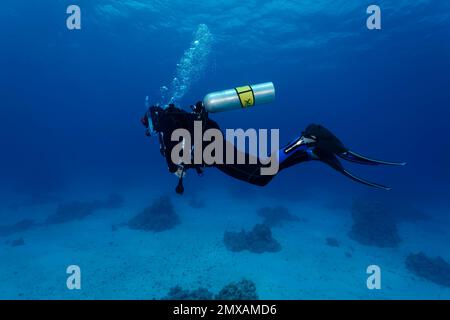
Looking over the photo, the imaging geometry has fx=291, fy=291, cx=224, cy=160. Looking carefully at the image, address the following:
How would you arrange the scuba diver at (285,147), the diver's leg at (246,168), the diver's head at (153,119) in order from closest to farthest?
1. the scuba diver at (285,147)
2. the diver's head at (153,119)
3. the diver's leg at (246,168)

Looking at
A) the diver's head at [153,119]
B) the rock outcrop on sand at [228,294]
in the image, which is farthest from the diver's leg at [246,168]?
the rock outcrop on sand at [228,294]

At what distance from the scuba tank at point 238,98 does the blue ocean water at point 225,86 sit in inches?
205

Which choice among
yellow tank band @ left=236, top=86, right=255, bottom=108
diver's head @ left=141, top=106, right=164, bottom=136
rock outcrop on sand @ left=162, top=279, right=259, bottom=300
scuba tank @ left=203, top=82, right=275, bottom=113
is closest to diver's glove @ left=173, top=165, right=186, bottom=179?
diver's head @ left=141, top=106, right=164, bottom=136

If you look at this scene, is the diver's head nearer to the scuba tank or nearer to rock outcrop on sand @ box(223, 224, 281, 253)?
the scuba tank

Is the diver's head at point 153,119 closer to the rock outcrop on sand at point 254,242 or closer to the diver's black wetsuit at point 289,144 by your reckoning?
the diver's black wetsuit at point 289,144

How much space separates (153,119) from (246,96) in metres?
1.84

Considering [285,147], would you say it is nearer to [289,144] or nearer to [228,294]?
[289,144]

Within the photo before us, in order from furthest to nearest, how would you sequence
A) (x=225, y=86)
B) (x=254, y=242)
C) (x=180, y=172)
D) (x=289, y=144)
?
(x=225, y=86)
(x=254, y=242)
(x=289, y=144)
(x=180, y=172)

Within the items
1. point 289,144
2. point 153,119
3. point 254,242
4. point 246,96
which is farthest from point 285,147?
point 254,242

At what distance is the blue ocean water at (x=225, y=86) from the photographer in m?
13.1

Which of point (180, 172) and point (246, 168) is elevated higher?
point (246, 168)

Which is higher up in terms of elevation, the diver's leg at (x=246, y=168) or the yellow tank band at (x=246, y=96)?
the yellow tank band at (x=246, y=96)

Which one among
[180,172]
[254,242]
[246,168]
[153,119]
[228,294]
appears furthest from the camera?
[254,242]

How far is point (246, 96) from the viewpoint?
5637 millimetres
